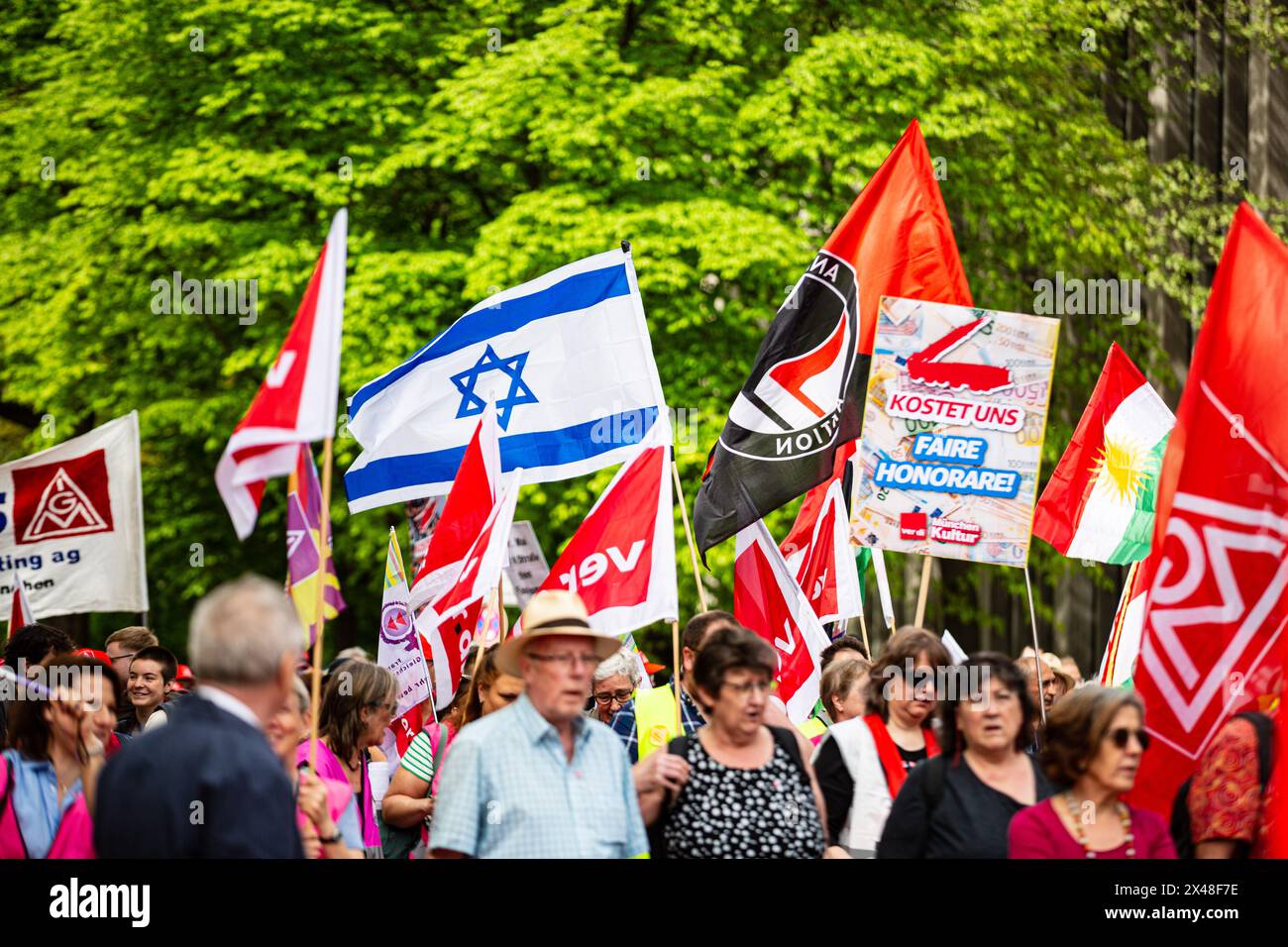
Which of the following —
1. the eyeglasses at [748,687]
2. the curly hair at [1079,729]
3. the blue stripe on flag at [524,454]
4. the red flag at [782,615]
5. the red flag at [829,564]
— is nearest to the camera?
the curly hair at [1079,729]

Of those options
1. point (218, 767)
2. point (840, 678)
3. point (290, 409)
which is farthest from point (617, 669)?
point (218, 767)

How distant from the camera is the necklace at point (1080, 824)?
16.9 feet

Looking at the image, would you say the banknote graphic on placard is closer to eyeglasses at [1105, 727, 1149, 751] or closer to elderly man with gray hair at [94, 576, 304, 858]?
eyeglasses at [1105, 727, 1149, 751]

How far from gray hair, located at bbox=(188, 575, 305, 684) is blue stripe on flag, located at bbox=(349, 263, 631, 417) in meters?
5.36

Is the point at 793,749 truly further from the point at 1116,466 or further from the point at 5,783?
the point at 1116,466

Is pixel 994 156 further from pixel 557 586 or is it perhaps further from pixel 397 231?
pixel 557 586

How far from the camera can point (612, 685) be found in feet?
29.0

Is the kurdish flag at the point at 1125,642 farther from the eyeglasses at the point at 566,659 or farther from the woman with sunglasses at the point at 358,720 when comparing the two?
the eyeglasses at the point at 566,659

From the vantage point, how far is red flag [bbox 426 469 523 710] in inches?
345

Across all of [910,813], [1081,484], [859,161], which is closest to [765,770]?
[910,813]

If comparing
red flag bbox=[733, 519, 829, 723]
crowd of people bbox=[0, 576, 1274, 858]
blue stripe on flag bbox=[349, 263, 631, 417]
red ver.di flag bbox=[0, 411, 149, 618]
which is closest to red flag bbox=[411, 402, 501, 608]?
blue stripe on flag bbox=[349, 263, 631, 417]

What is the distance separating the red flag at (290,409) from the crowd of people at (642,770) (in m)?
0.54

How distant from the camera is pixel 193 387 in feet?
66.8

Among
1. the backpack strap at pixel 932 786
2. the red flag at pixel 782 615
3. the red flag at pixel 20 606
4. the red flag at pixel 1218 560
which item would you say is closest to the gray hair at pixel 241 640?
the backpack strap at pixel 932 786
